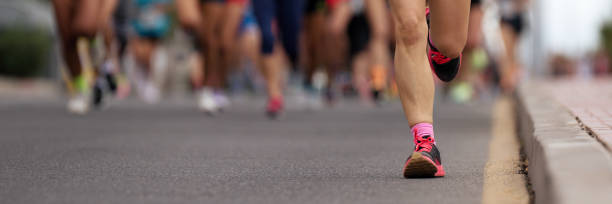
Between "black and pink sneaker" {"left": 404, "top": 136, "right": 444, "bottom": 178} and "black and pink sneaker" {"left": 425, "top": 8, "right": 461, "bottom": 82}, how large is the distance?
46cm

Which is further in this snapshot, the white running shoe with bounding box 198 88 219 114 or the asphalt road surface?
the white running shoe with bounding box 198 88 219 114

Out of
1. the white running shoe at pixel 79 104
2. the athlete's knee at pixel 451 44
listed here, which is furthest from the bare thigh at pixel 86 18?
the athlete's knee at pixel 451 44

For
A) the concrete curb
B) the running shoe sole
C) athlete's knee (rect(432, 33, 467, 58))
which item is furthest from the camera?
athlete's knee (rect(432, 33, 467, 58))

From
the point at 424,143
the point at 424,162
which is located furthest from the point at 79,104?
the point at 424,162

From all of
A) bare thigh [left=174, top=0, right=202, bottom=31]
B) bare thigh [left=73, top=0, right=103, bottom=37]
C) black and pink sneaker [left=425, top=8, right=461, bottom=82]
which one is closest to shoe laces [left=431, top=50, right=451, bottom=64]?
black and pink sneaker [left=425, top=8, right=461, bottom=82]

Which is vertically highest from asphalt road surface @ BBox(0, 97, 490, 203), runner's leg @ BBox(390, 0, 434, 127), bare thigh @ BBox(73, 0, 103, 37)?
bare thigh @ BBox(73, 0, 103, 37)

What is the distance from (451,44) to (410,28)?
0.78ft

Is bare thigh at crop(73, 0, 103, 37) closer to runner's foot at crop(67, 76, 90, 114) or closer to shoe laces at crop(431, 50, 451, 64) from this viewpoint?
runner's foot at crop(67, 76, 90, 114)

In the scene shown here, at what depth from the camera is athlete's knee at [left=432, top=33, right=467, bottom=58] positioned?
17.7 ft

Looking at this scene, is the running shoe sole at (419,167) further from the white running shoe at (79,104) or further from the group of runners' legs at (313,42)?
the white running shoe at (79,104)

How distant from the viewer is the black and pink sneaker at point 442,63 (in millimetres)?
5520

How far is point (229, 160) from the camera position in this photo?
20.1 ft

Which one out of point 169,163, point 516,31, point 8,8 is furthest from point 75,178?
point 8,8

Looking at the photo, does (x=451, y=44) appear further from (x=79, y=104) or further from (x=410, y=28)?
(x=79, y=104)
